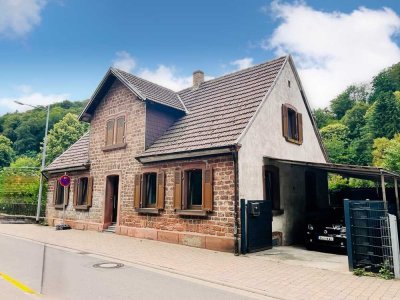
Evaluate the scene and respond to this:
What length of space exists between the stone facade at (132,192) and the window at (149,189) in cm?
51

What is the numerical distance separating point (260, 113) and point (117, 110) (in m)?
8.01

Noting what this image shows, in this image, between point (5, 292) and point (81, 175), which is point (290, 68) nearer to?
point (81, 175)

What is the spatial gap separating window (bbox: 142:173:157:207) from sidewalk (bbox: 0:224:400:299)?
8.73 ft

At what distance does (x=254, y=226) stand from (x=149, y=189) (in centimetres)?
560

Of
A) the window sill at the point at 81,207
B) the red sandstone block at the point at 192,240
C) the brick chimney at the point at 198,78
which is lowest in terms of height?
the red sandstone block at the point at 192,240

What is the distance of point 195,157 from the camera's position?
12.0 meters

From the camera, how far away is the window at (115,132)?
52.6 ft

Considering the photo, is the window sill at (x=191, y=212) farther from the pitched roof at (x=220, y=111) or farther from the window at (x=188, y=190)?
the pitched roof at (x=220, y=111)

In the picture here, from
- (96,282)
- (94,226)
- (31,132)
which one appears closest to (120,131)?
(94,226)

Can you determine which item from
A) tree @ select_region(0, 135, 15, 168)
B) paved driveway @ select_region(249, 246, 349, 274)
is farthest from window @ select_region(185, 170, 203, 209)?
tree @ select_region(0, 135, 15, 168)

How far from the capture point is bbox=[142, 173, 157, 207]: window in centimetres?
1403

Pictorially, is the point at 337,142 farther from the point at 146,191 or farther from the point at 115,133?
the point at 146,191

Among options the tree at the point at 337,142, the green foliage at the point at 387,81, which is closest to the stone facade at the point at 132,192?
the tree at the point at 337,142

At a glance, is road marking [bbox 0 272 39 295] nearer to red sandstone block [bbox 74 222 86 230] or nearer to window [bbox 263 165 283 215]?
window [bbox 263 165 283 215]
